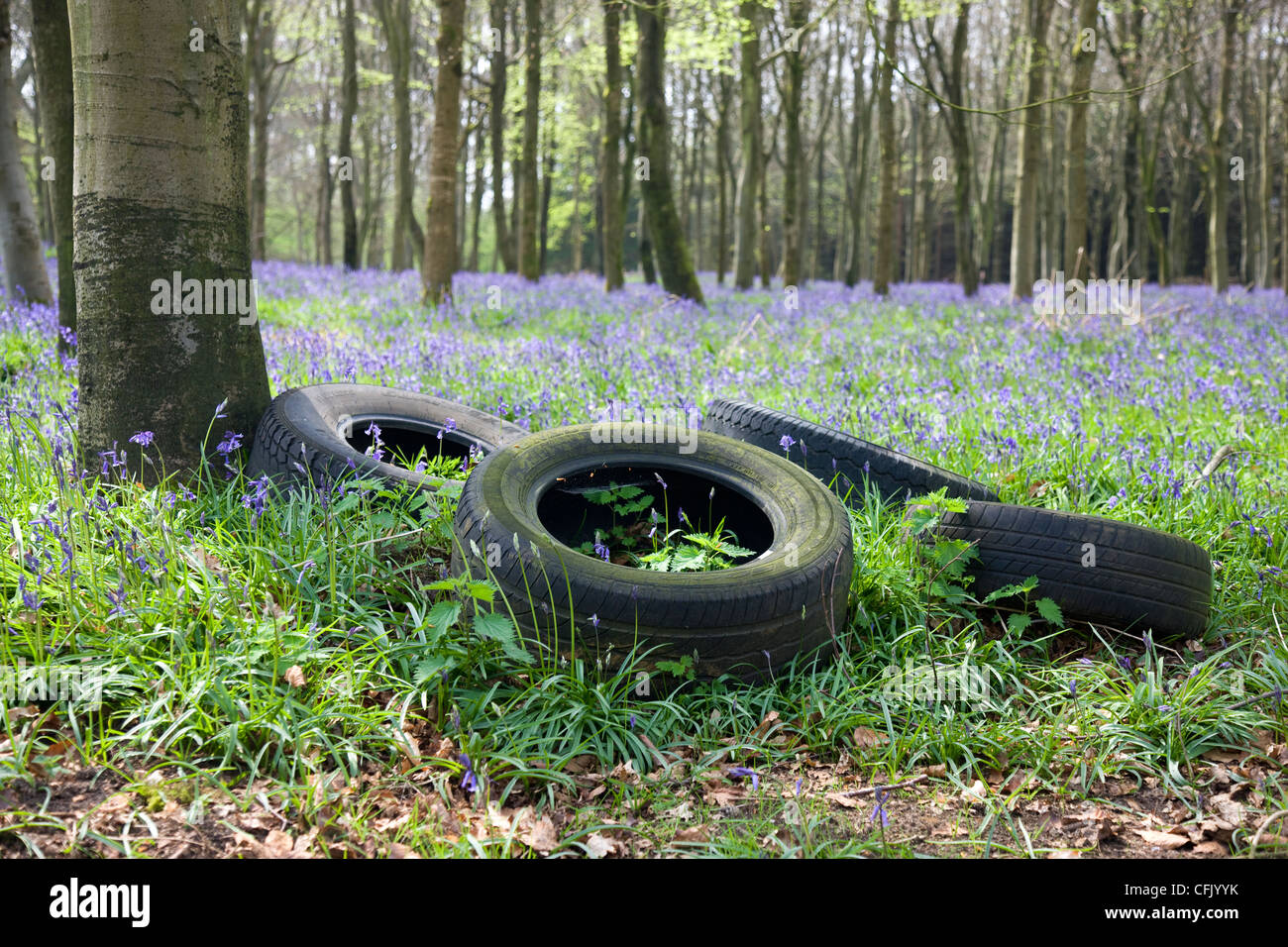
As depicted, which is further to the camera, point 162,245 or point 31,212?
point 31,212

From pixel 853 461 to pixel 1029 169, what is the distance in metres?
12.3

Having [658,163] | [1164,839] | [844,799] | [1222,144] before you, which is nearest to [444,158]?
[658,163]

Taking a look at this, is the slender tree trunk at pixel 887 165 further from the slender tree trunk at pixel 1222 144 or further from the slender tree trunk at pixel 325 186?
the slender tree trunk at pixel 325 186

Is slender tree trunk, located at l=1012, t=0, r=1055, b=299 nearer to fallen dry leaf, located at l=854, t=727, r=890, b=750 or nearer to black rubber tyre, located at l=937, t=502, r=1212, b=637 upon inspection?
black rubber tyre, located at l=937, t=502, r=1212, b=637

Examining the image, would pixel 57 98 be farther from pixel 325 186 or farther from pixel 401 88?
pixel 325 186

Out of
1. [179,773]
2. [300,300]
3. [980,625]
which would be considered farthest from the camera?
[300,300]

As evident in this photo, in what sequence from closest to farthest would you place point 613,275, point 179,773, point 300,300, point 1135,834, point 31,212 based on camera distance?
point 179,773 < point 1135,834 < point 31,212 < point 300,300 < point 613,275

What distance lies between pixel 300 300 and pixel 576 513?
9.23 m

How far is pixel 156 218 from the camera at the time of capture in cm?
363

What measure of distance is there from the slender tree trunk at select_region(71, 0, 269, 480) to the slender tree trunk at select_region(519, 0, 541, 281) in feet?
40.3

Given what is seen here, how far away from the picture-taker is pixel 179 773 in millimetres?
2377

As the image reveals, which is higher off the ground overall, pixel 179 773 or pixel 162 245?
pixel 162 245
